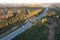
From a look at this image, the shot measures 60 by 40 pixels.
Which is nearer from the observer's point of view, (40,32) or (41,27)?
(40,32)

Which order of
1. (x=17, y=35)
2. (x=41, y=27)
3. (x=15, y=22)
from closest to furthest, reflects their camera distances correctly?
1. (x=17, y=35)
2. (x=41, y=27)
3. (x=15, y=22)

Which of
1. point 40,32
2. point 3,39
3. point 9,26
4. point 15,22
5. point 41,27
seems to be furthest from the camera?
point 15,22

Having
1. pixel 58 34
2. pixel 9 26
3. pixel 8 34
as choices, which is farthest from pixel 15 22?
pixel 58 34

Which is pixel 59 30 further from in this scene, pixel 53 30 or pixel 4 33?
pixel 4 33

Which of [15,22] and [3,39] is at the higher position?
[3,39]

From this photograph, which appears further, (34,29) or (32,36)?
(34,29)

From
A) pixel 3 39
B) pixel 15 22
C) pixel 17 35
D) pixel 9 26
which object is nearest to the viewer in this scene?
pixel 3 39

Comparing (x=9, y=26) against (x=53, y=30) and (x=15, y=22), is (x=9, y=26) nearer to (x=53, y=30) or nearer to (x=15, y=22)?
(x=15, y=22)

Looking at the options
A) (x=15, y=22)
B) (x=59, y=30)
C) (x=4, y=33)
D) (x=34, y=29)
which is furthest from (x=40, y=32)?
(x=15, y=22)

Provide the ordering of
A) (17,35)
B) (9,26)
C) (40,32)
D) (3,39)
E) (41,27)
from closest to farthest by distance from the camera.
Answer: (3,39) < (17,35) < (40,32) < (41,27) < (9,26)
